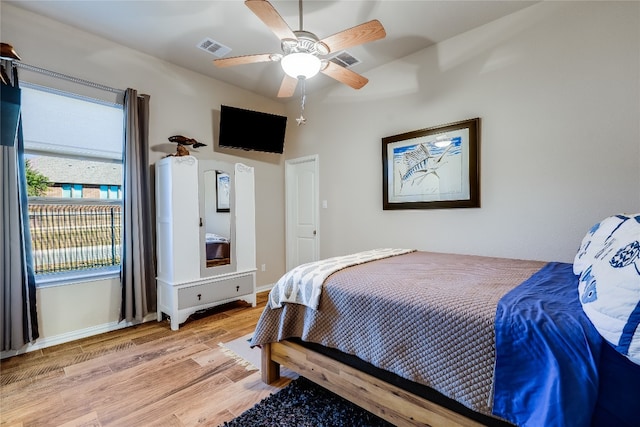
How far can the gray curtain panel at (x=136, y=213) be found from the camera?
113 inches

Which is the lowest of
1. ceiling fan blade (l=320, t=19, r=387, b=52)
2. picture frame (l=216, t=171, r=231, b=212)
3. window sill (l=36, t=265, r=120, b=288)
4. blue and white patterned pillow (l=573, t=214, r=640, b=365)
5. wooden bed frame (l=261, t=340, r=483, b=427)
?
wooden bed frame (l=261, t=340, r=483, b=427)

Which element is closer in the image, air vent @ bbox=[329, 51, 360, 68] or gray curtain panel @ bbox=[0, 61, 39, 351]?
gray curtain panel @ bbox=[0, 61, 39, 351]

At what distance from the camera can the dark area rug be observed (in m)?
1.55

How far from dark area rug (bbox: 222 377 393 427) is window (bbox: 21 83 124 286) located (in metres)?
2.19

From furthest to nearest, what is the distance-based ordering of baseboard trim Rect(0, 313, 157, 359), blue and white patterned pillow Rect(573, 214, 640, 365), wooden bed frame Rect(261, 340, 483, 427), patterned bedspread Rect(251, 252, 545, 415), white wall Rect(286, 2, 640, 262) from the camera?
baseboard trim Rect(0, 313, 157, 359), white wall Rect(286, 2, 640, 262), wooden bed frame Rect(261, 340, 483, 427), patterned bedspread Rect(251, 252, 545, 415), blue and white patterned pillow Rect(573, 214, 640, 365)

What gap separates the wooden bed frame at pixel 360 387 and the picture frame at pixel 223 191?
1.79 m

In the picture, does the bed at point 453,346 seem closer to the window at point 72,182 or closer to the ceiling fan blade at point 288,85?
the ceiling fan blade at point 288,85

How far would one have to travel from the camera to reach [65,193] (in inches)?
106

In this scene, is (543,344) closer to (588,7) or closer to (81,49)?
(588,7)

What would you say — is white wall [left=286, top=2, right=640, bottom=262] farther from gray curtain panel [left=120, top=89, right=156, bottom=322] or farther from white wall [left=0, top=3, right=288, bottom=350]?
gray curtain panel [left=120, top=89, right=156, bottom=322]

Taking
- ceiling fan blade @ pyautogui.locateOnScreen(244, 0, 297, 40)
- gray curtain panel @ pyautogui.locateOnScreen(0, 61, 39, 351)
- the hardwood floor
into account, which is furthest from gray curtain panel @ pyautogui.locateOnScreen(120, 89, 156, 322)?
ceiling fan blade @ pyautogui.locateOnScreen(244, 0, 297, 40)

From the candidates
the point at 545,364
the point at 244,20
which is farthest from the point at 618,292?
the point at 244,20

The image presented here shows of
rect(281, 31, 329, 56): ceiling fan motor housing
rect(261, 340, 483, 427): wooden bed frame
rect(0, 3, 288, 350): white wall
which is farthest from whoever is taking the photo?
rect(0, 3, 288, 350): white wall

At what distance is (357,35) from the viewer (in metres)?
1.94
